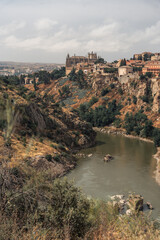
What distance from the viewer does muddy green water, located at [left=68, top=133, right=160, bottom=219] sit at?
35125mm

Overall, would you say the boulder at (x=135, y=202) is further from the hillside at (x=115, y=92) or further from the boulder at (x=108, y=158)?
the hillside at (x=115, y=92)

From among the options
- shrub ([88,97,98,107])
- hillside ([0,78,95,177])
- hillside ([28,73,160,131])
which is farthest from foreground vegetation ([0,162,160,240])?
shrub ([88,97,98,107])

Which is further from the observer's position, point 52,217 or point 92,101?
point 92,101

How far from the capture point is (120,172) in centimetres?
4309

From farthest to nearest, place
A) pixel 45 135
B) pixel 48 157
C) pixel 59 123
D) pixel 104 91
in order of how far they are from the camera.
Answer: pixel 104 91, pixel 59 123, pixel 45 135, pixel 48 157

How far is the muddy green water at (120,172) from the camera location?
35.1m

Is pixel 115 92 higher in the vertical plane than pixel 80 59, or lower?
lower

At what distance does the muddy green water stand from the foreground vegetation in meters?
16.8

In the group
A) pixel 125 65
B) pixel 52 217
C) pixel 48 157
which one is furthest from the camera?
pixel 125 65

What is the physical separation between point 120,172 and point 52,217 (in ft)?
103

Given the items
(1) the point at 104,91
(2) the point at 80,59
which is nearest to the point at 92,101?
(1) the point at 104,91

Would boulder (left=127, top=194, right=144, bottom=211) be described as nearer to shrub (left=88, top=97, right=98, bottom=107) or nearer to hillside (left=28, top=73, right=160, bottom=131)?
hillside (left=28, top=73, right=160, bottom=131)

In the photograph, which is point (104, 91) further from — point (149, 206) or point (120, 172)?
point (149, 206)

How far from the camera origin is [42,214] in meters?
13.8
